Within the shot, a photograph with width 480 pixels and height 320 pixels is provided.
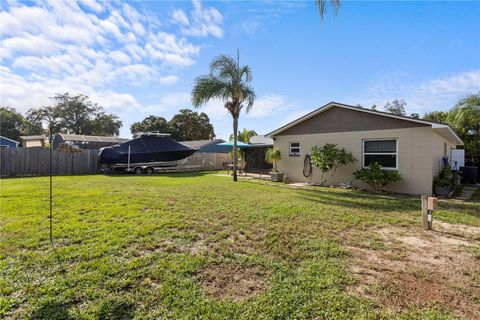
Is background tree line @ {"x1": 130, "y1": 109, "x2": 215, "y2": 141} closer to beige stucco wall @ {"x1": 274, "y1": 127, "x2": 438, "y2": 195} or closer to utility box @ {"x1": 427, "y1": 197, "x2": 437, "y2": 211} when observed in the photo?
beige stucco wall @ {"x1": 274, "y1": 127, "x2": 438, "y2": 195}

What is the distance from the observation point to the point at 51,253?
360 centimetres

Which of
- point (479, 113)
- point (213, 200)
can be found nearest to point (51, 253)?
point (213, 200)

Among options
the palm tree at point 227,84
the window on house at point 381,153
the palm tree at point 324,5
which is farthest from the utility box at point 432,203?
the palm tree at point 227,84

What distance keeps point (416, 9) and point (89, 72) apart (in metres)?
13.2

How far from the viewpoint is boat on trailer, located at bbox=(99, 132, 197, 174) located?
1695cm

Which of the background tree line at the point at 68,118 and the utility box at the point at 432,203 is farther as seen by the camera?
the background tree line at the point at 68,118

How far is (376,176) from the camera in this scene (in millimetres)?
9773

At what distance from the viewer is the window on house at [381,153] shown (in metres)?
10.2

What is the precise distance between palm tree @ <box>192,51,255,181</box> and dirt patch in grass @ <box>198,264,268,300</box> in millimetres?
10268

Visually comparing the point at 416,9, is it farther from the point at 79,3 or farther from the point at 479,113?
the point at 479,113

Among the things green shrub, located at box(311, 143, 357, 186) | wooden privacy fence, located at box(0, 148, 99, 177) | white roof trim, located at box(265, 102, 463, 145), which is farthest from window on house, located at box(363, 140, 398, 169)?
wooden privacy fence, located at box(0, 148, 99, 177)

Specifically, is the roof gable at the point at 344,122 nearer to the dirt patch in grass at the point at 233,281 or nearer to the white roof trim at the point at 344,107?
the white roof trim at the point at 344,107

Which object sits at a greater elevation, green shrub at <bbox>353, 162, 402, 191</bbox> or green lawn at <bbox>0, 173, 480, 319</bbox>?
green shrub at <bbox>353, 162, 402, 191</bbox>

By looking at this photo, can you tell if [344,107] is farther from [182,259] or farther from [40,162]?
[40,162]
